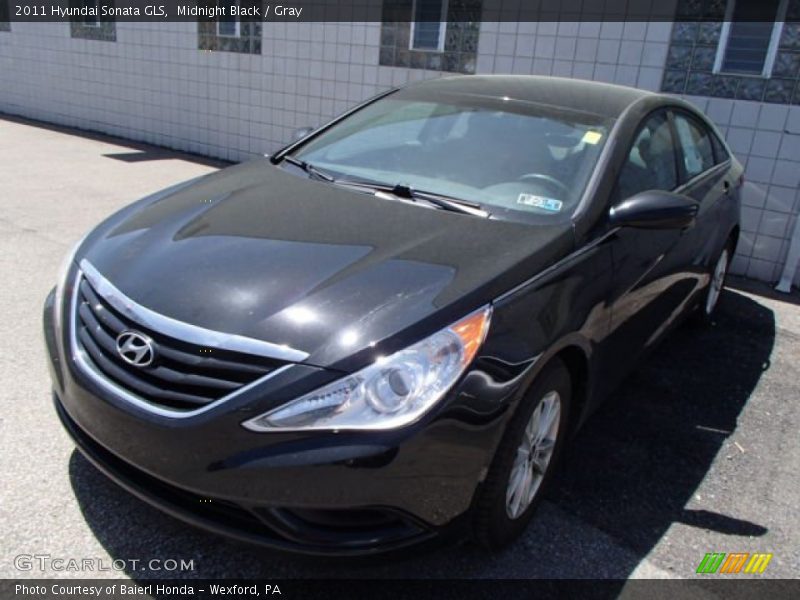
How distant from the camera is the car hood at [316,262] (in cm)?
204

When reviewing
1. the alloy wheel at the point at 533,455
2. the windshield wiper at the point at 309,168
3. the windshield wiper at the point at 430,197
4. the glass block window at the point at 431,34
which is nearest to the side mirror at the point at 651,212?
the windshield wiper at the point at 430,197

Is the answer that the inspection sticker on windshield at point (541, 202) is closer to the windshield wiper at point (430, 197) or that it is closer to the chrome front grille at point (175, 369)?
the windshield wiper at point (430, 197)

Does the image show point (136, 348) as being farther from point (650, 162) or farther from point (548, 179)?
point (650, 162)

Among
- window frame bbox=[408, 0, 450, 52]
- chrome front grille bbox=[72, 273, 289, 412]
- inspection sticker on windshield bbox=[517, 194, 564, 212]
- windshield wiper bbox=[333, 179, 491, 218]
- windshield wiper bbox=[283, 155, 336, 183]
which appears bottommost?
chrome front grille bbox=[72, 273, 289, 412]

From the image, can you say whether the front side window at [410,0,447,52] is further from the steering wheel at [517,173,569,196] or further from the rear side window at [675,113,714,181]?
the steering wheel at [517,173,569,196]

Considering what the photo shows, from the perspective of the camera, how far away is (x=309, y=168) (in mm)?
3299

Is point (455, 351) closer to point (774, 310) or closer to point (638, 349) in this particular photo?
point (638, 349)

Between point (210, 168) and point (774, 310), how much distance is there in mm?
6657

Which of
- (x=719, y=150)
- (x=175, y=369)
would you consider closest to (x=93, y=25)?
(x=719, y=150)

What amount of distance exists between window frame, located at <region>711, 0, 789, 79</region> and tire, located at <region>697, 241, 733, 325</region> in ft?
5.50

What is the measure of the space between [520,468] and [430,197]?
114 cm

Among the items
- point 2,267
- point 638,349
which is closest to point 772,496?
point 638,349

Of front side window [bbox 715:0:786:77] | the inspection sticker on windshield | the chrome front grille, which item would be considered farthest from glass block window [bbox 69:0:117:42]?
the chrome front grille

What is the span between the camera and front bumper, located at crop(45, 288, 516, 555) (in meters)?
1.89
